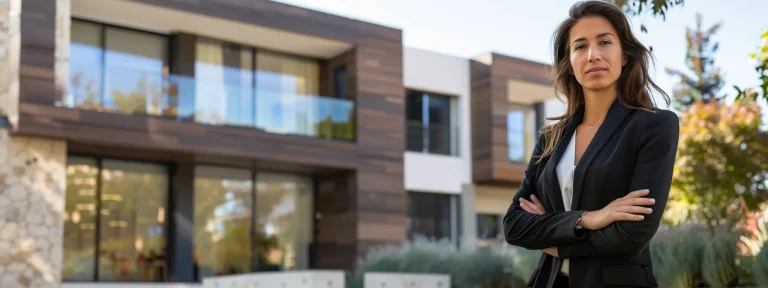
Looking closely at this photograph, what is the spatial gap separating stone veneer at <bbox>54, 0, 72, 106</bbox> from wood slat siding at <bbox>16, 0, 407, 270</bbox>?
22 centimetres

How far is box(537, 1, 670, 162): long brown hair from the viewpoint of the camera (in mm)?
2170

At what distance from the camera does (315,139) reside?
54.0ft

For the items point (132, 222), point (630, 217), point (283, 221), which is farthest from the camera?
point (283, 221)

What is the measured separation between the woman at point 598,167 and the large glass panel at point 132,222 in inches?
563

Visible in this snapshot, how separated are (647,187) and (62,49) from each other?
1382 cm

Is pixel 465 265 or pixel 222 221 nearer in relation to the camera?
pixel 465 265

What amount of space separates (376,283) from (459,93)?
10.0m

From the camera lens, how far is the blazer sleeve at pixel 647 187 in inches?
77.3

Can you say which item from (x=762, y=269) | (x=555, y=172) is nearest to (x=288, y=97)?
(x=762, y=269)

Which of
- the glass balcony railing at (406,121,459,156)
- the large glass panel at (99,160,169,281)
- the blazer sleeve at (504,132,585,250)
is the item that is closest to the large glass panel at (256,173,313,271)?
the large glass panel at (99,160,169,281)

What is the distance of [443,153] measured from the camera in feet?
65.2

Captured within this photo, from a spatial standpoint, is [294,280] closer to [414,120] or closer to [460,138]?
[414,120]

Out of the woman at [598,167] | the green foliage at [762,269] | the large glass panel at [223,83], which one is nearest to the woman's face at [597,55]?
the woman at [598,167]

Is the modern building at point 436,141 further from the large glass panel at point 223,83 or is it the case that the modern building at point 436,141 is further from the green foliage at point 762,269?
the green foliage at point 762,269
